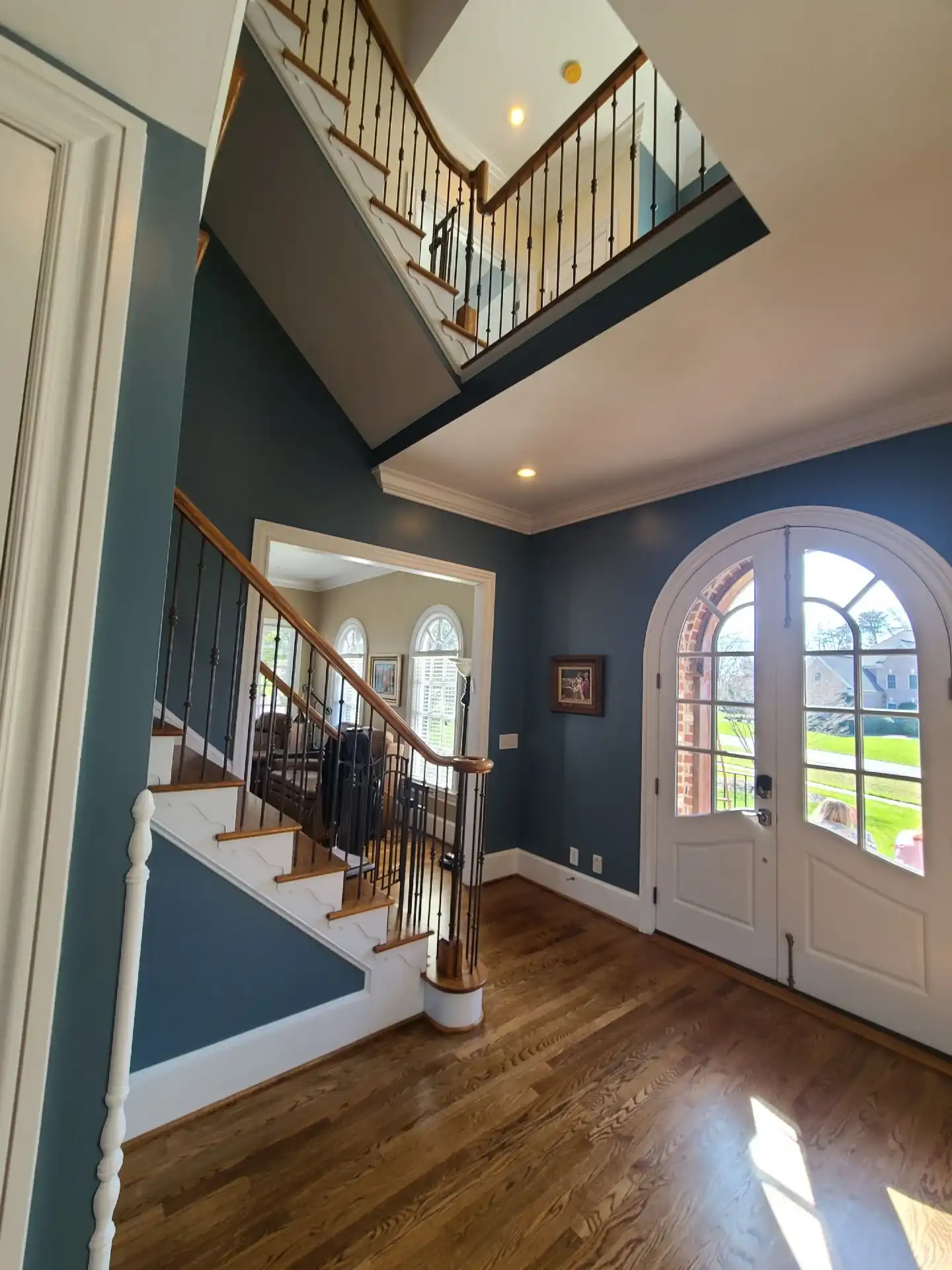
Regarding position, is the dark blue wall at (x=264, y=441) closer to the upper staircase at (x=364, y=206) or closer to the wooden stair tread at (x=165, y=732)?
the upper staircase at (x=364, y=206)

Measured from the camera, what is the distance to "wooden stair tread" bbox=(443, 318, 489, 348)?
2.76m

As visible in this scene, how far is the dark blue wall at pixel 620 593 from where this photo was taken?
2506mm

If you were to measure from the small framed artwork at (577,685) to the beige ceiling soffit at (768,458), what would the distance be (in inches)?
42.3

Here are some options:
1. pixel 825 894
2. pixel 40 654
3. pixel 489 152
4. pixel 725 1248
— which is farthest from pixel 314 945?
pixel 489 152

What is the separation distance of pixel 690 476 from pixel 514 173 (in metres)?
2.49

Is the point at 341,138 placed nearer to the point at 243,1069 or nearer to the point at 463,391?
the point at 463,391

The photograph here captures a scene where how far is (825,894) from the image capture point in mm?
2582

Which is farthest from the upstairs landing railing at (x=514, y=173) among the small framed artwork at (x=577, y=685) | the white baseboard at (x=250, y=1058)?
the white baseboard at (x=250, y=1058)

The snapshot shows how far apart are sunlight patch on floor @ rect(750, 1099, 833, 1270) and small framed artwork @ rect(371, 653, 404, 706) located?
516 cm

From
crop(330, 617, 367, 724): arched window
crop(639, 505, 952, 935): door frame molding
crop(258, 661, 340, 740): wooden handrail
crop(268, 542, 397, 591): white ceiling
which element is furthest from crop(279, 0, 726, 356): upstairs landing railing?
crop(330, 617, 367, 724): arched window

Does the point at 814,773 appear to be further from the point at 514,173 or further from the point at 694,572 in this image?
the point at 514,173

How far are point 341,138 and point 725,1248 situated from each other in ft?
14.1

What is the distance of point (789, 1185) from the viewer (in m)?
1.65

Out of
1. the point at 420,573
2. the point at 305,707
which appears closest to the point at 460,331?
the point at 420,573
